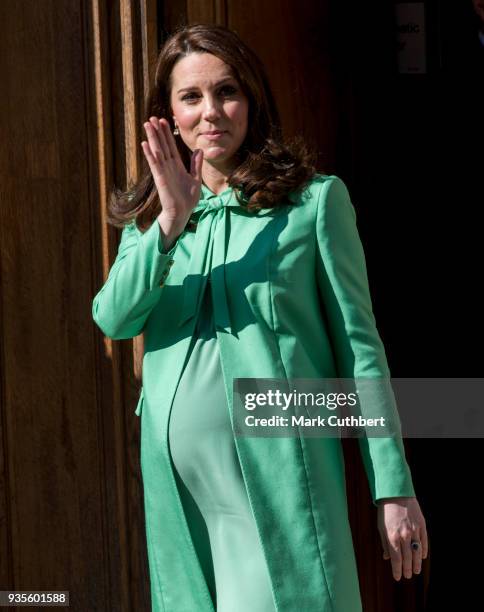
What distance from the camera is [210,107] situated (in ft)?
10.2

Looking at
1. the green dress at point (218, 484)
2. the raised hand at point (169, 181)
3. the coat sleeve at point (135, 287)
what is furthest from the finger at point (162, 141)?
the green dress at point (218, 484)

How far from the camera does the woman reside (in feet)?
9.58

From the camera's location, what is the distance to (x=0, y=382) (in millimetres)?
3795

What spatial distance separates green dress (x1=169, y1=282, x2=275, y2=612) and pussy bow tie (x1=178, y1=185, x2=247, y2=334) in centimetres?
11

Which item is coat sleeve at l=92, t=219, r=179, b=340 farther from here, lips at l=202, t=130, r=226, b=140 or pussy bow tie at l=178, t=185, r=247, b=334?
lips at l=202, t=130, r=226, b=140

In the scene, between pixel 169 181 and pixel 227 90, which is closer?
pixel 169 181

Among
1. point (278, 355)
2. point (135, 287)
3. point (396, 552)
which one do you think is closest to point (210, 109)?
point (135, 287)

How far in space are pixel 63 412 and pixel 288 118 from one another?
3.61 feet

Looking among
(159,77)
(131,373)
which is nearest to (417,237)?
(131,373)

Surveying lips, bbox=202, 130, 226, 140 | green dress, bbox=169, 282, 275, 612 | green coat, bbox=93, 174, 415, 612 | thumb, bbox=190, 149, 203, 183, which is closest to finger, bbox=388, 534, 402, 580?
green coat, bbox=93, 174, 415, 612

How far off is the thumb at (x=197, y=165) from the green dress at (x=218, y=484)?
402 mm

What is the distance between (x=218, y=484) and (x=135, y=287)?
47 centimetres

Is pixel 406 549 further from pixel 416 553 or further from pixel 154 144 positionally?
pixel 154 144

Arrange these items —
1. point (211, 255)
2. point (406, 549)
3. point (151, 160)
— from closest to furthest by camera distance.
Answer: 1. point (406, 549)
2. point (151, 160)
3. point (211, 255)
